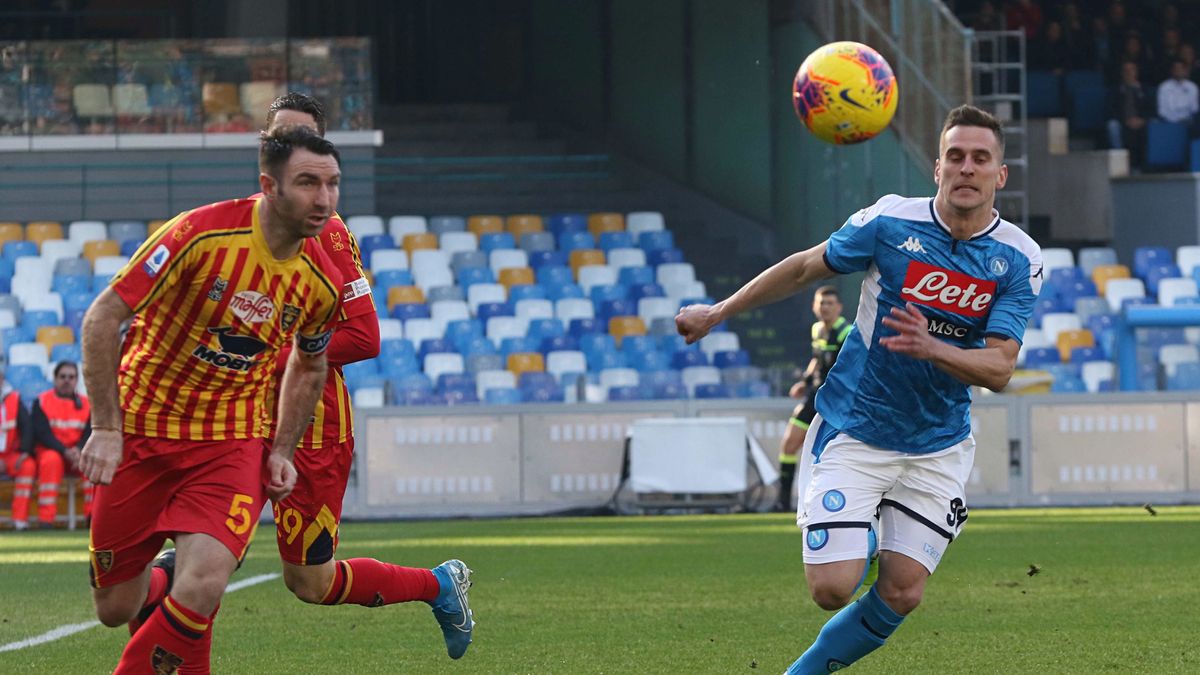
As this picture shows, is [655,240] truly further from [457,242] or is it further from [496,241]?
[457,242]

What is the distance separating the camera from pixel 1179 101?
27781 millimetres

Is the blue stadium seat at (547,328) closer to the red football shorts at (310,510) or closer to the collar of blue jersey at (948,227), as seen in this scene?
the red football shorts at (310,510)

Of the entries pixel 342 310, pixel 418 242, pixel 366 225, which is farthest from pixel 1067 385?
pixel 342 310

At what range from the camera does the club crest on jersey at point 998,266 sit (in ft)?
19.0

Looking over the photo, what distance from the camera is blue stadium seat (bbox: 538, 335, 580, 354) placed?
67.3ft

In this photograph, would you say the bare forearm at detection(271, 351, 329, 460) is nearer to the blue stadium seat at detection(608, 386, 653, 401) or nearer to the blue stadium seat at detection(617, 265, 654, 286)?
the blue stadium seat at detection(608, 386, 653, 401)

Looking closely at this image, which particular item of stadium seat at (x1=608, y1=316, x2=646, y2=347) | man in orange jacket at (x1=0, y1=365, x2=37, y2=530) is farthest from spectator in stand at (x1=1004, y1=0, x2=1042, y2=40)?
man in orange jacket at (x1=0, y1=365, x2=37, y2=530)

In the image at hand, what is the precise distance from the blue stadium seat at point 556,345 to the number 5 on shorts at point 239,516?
15.0 m

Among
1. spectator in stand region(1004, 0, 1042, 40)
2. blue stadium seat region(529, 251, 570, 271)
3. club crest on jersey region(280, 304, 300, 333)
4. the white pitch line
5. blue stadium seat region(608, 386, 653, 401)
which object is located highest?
spectator in stand region(1004, 0, 1042, 40)

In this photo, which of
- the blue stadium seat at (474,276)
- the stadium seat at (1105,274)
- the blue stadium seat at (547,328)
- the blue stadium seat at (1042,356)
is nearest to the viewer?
the blue stadium seat at (547,328)

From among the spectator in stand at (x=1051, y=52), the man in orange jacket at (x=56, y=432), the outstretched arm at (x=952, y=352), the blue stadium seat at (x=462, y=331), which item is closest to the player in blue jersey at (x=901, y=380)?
the outstretched arm at (x=952, y=352)

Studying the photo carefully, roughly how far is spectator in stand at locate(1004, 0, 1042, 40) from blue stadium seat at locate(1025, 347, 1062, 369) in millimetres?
9426

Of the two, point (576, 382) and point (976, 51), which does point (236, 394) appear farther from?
point (976, 51)

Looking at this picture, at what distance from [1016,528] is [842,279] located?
734cm
